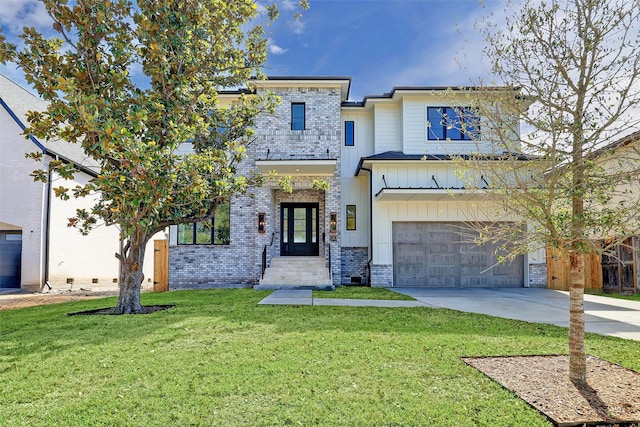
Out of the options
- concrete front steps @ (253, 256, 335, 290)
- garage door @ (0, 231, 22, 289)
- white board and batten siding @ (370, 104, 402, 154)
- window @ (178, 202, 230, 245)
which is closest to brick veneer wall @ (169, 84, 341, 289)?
window @ (178, 202, 230, 245)

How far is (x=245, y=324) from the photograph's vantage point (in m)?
6.48

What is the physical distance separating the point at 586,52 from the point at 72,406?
6003 mm

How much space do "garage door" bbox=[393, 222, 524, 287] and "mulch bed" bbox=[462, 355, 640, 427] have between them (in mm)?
9329

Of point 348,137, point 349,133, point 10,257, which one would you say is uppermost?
point 349,133

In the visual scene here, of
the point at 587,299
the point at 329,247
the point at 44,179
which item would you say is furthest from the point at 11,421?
the point at 587,299

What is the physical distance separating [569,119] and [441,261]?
10.7 meters

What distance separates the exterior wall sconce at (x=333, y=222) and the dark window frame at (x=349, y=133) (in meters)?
3.26

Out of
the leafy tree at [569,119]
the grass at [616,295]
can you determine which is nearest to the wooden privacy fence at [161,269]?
the leafy tree at [569,119]

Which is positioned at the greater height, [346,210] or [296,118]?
[296,118]

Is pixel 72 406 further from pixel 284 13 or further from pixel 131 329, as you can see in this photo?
pixel 284 13

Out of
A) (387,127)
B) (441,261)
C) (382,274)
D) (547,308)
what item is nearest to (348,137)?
(387,127)

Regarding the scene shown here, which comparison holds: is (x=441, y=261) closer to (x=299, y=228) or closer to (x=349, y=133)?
(x=299, y=228)

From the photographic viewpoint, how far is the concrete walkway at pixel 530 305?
22.4ft

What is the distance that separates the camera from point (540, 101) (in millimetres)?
3934
